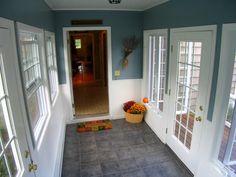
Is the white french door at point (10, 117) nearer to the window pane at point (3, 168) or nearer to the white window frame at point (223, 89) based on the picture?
the window pane at point (3, 168)

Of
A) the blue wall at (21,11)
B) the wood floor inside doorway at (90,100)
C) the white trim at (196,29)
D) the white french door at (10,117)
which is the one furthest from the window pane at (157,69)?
the white french door at (10,117)

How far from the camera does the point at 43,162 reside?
1.97 metres

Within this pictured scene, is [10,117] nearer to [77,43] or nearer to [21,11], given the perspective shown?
[21,11]

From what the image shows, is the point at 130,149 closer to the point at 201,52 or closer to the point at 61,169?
the point at 61,169

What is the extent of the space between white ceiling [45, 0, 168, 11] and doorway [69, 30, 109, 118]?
93 centimetres

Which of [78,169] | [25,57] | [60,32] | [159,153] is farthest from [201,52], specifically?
[60,32]

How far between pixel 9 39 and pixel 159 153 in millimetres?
2823

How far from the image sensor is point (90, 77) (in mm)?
8844

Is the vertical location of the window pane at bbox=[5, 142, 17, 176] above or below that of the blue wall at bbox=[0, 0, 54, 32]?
below

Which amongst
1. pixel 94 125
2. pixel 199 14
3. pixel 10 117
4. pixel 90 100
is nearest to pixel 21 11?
pixel 10 117

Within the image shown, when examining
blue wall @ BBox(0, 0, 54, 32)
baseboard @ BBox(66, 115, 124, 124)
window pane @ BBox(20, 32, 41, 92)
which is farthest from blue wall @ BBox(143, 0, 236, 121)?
baseboard @ BBox(66, 115, 124, 124)

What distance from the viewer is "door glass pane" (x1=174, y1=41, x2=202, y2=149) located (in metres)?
2.54

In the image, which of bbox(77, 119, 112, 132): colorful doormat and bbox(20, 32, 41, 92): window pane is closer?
bbox(20, 32, 41, 92): window pane

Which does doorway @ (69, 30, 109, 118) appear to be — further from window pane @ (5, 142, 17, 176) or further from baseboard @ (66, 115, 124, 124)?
window pane @ (5, 142, 17, 176)
